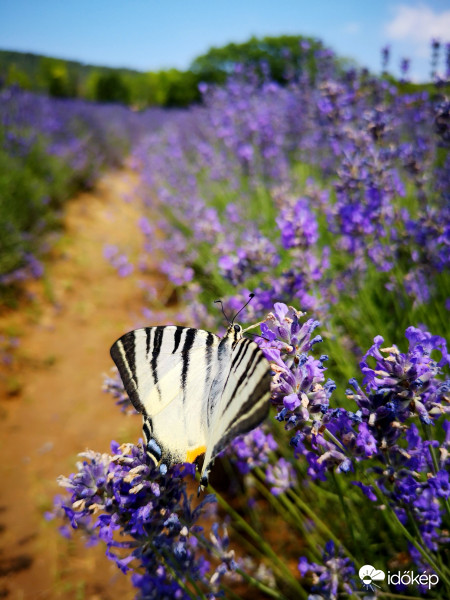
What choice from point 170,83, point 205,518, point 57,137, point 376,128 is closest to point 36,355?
point 205,518

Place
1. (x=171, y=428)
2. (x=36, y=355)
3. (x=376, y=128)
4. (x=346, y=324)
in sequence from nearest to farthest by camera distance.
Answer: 1. (x=171, y=428)
2. (x=376, y=128)
3. (x=346, y=324)
4. (x=36, y=355)

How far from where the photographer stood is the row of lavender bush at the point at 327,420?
897 millimetres

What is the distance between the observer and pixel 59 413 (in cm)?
342

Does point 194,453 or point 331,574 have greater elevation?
point 194,453

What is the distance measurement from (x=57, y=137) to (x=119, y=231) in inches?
143

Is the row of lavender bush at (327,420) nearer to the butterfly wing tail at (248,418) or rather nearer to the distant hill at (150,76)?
the butterfly wing tail at (248,418)

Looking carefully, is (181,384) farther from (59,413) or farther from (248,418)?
(59,413)

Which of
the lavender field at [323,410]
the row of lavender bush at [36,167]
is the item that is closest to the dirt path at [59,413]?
the lavender field at [323,410]

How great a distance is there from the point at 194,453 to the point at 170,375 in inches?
9.3

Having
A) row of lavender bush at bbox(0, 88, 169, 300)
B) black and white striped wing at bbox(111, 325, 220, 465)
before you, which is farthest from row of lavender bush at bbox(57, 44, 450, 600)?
row of lavender bush at bbox(0, 88, 169, 300)

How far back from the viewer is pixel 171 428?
107 cm

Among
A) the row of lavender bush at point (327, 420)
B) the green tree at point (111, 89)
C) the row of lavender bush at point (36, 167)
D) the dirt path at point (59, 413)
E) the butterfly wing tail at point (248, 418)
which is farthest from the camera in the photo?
the green tree at point (111, 89)

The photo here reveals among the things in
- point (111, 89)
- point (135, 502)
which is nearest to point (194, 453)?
point (135, 502)

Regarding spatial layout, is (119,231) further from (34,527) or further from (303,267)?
(303,267)
